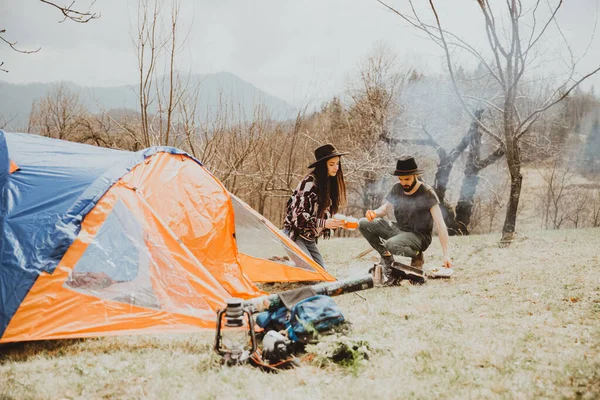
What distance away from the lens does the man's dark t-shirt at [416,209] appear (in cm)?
514

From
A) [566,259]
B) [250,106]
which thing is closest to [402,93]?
[250,106]

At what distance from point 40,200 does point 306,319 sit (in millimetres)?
2500

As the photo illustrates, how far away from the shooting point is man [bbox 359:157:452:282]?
504 centimetres

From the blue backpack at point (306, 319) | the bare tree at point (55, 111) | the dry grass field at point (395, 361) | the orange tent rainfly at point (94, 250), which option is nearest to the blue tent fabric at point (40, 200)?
the orange tent rainfly at point (94, 250)

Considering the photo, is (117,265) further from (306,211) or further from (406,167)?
(406,167)

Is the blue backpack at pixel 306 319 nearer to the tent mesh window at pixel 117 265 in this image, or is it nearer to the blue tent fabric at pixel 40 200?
the tent mesh window at pixel 117 265

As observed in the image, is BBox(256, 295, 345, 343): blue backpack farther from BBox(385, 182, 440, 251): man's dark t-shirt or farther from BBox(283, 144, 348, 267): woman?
BBox(385, 182, 440, 251): man's dark t-shirt

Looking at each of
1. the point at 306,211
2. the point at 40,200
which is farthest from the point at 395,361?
A: the point at 40,200

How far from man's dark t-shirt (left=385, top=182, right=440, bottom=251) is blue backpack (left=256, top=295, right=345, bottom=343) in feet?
8.34

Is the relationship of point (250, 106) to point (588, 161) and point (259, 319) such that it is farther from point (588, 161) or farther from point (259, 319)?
point (588, 161)

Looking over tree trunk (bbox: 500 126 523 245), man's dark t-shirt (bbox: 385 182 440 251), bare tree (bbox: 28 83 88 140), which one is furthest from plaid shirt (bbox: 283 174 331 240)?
bare tree (bbox: 28 83 88 140)

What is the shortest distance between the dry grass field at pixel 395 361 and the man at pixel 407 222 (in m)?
1.07

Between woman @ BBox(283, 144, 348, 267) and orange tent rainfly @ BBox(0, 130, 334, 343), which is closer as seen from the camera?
orange tent rainfly @ BBox(0, 130, 334, 343)

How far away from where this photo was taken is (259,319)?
327 cm
